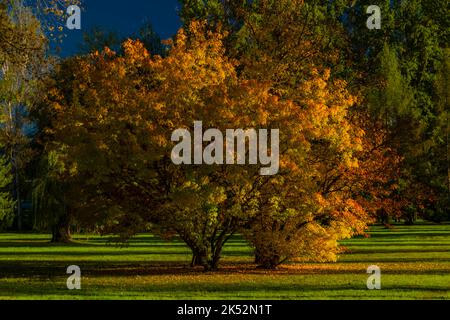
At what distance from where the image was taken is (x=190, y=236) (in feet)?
99.4

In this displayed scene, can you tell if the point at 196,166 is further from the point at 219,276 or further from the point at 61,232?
the point at 61,232

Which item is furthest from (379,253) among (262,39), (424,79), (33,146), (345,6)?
(424,79)

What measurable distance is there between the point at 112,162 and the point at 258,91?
5434 millimetres

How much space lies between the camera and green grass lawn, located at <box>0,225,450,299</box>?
2256cm
